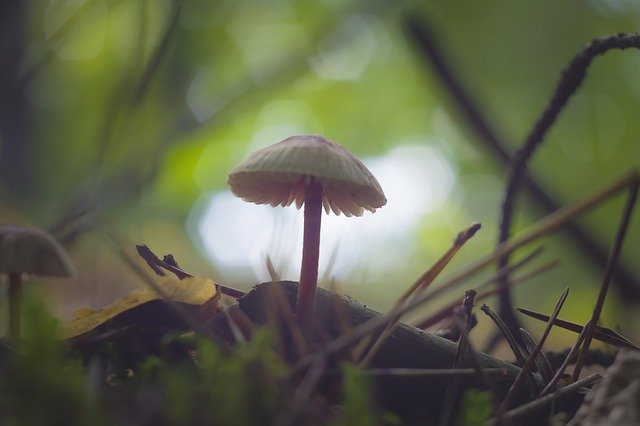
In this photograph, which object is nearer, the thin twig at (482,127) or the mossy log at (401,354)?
the mossy log at (401,354)

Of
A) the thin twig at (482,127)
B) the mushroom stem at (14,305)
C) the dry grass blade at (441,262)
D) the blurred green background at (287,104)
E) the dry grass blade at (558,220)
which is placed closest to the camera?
the dry grass blade at (558,220)


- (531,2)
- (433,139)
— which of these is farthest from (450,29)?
(433,139)

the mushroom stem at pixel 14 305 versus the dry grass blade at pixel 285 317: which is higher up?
the dry grass blade at pixel 285 317

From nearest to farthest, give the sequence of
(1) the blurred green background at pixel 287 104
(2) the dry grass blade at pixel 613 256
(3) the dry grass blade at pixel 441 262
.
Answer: (2) the dry grass blade at pixel 613 256
(3) the dry grass blade at pixel 441 262
(1) the blurred green background at pixel 287 104

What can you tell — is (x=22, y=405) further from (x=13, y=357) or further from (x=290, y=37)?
(x=290, y=37)

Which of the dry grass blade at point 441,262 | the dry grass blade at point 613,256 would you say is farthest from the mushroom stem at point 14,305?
the dry grass blade at point 613,256

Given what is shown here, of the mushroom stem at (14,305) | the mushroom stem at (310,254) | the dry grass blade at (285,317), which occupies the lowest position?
the mushroom stem at (14,305)

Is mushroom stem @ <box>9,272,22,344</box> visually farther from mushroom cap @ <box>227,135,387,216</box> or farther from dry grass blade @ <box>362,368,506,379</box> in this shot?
dry grass blade @ <box>362,368,506,379</box>

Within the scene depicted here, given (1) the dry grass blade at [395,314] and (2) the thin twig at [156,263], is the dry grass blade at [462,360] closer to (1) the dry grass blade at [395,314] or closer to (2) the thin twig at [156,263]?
(1) the dry grass blade at [395,314]
